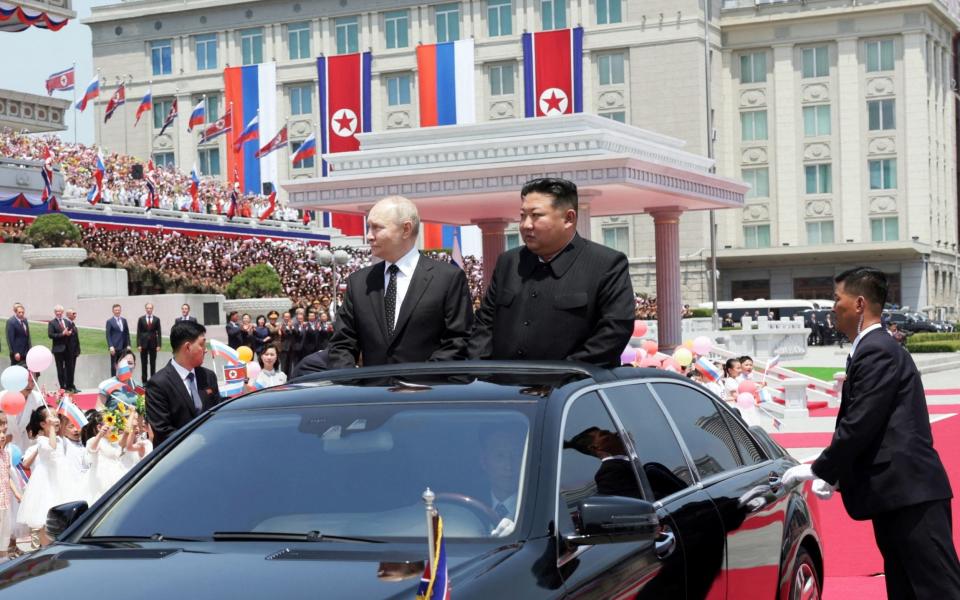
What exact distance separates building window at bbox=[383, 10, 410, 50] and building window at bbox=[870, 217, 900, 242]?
27.3m

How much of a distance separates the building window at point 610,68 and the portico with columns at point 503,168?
3849 centimetres

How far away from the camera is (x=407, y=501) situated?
13.9 ft

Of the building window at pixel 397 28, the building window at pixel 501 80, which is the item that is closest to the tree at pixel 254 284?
the building window at pixel 501 80

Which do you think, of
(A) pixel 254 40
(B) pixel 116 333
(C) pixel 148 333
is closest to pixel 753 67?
(A) pixel 254 40

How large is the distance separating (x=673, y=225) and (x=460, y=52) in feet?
81.1

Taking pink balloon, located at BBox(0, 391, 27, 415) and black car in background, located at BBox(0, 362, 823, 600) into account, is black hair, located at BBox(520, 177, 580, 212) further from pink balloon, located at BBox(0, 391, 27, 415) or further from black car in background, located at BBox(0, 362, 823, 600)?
pink balloon, located at BBox(0, 391, 27, 415)

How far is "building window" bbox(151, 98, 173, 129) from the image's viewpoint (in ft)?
275

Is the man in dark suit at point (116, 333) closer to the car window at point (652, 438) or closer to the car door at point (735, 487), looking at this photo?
the car door at point (735, 487)

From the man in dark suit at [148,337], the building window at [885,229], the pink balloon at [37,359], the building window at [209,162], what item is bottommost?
the man in dark suit at [148,337]

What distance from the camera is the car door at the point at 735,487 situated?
550 centimetres

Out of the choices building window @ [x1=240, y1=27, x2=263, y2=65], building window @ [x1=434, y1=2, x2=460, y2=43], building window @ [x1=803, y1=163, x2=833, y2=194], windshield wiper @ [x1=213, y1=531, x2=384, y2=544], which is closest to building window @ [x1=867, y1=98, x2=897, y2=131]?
building window @ [x1=803, y1=163, x2=833, y2=194]

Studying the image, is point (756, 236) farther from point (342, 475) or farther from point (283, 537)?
point (283, 537)

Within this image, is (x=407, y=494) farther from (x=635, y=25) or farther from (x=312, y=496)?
(x=635, y=25)

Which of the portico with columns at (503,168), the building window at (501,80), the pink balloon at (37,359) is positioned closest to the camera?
the pink balloon at (37,359)
